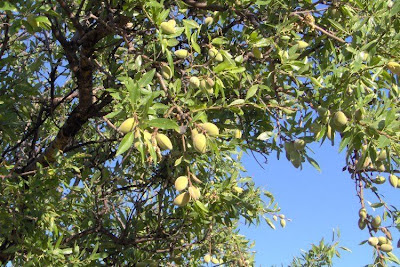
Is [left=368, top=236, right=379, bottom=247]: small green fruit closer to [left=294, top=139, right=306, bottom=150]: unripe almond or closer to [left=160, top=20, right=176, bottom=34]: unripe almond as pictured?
[left=294, top=139, right=306, bottom=150]: unripe almond

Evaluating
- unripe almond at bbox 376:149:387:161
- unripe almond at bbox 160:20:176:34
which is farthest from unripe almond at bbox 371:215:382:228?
unripe almond at bbox 160:20:176:34

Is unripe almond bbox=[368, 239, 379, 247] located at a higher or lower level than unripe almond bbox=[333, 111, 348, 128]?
lower

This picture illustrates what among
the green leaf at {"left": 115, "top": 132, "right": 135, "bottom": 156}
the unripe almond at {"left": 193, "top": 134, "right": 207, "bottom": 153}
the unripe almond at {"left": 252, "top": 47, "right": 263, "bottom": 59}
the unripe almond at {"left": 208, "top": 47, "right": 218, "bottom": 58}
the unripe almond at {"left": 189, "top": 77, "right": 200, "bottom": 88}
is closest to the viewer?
the green leaf at {"left": 115, "top": 132, "right": 135, "bottom": 156}

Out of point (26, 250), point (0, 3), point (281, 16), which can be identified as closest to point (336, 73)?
point (281, 16)

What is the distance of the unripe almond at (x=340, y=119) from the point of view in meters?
1.84

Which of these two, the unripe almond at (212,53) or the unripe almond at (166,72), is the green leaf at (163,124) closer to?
the unripe almond at (166,72)

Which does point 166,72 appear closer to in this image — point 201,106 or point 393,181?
point 201,106

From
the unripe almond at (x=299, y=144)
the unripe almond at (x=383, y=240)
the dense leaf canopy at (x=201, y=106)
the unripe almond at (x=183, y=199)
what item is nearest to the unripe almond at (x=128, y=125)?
the dense leaf canopy at (x=201, y=106)

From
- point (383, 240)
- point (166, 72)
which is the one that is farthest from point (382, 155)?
point (166, 72)

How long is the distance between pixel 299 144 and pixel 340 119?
0.27m

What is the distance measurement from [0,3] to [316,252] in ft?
13.1

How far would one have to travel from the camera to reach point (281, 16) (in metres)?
2.32

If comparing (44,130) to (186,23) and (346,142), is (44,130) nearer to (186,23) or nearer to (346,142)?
(186,23)

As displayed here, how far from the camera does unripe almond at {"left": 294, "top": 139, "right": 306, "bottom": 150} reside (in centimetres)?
207
